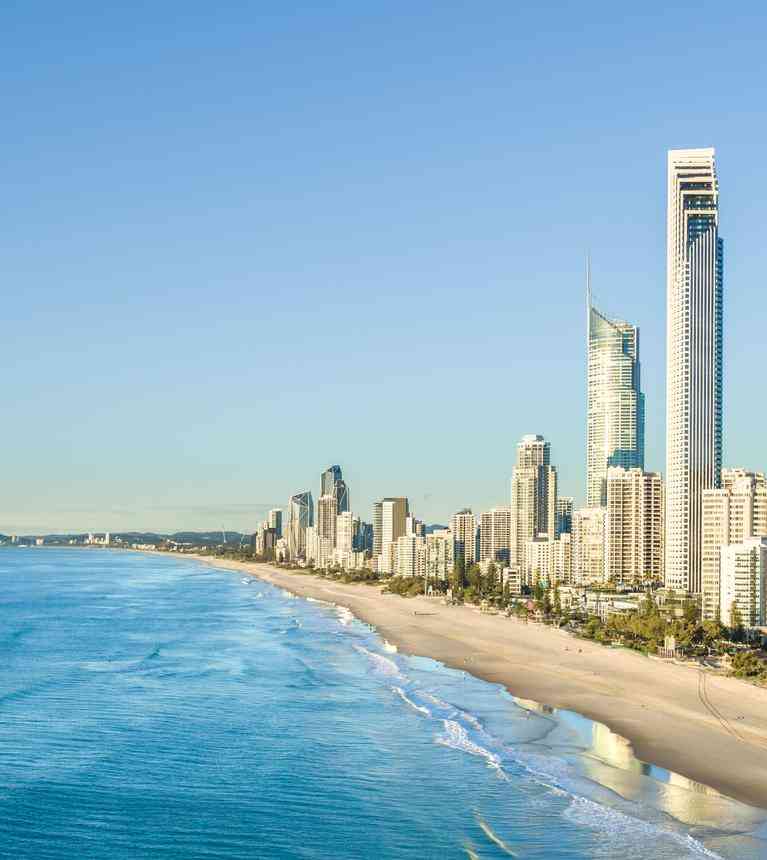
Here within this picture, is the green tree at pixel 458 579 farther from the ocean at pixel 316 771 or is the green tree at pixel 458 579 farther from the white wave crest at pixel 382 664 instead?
the ocean at pixel 316 771

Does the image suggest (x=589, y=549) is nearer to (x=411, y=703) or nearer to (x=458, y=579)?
(x=458, y=579)

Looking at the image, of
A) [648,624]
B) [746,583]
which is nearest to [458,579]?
[746,583]

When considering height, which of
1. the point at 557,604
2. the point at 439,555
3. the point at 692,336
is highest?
the point at 692,336

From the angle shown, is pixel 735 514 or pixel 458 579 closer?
pixel 735 514

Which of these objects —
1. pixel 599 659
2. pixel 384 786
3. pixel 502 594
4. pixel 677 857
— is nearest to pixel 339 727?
pixel 384 786

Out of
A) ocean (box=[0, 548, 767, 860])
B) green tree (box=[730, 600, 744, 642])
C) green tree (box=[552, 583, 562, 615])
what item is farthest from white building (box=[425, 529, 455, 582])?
ocean (box=[0, 548, 767, 860])

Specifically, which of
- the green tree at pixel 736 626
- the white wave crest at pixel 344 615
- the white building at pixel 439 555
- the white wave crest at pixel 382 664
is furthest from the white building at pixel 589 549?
the white wave crest at pixel 382 664

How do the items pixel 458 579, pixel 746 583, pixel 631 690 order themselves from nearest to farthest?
pixel 631 690 → pixel 746 583 → pixel 458 579

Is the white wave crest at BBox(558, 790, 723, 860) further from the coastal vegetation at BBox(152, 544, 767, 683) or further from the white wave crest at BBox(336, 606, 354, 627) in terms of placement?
the white wave crest at BBox(336, 606, 354, 627)
